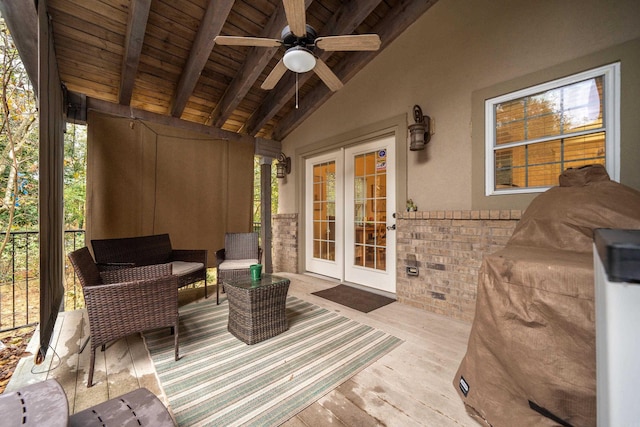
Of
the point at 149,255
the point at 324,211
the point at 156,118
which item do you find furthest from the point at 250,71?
the point at 149,255

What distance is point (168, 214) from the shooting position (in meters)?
3.53

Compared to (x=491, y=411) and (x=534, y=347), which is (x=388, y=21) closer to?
(x=534, y=347)

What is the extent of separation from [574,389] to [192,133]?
4.40m

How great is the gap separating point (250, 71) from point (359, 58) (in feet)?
4.67

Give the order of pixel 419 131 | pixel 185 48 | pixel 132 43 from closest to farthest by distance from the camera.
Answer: pixel 132 43 < pixel 419 131 < pixel 185 48

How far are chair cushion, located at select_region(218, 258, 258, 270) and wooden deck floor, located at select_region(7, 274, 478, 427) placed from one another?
1.02 metres

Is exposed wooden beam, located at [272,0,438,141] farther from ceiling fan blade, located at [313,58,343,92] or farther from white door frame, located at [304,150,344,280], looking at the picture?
ceiling fan blade, located at [313,58,343,92]

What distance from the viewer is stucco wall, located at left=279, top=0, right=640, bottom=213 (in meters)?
Result: 1.91

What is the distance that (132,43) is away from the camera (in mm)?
2438

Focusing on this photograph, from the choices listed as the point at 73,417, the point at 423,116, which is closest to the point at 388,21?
the point at 423,116

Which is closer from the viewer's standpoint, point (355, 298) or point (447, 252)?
point (447, 252)

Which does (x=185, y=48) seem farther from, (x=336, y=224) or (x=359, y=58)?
(x=336, y=224)

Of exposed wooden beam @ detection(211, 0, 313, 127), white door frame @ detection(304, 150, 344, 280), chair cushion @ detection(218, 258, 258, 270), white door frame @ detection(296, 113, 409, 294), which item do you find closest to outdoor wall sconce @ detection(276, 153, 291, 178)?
white door frame @ detection(296, 113, 409, 294)

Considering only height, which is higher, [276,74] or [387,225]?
[276,74]
